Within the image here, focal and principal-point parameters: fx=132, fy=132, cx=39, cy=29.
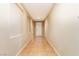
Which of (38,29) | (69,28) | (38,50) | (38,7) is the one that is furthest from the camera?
(38,29)

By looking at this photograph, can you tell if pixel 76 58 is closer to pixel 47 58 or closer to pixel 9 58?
pixel 47 58

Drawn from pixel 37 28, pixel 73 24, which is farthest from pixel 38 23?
pixel 73 24

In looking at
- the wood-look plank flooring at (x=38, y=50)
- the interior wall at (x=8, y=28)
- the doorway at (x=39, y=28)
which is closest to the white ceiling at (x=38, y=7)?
the interior wall at (x=8, y=28)

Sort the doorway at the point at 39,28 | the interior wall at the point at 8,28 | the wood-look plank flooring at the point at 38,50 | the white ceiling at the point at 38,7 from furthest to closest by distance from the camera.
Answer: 1. the doorway at the point at 39,28
2. the wood-look plank flooring at the point at 38,50
3. the white ceiling at the point at 38,7
4. the interior wall at the point at 8,28

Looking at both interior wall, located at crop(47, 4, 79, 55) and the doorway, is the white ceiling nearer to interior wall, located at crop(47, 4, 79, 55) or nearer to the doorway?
interior wall, located at crop(47, 4, 79, 55)

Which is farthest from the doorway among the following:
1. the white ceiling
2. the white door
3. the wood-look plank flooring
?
the wood-look plank flooring

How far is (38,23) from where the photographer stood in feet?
34.0

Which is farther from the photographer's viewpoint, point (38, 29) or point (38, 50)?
point (38, 29)

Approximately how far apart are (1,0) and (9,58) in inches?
22.1

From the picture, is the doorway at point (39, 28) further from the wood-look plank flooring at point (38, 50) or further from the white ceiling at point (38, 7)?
the wood-look plank flooring at point (38, 50)

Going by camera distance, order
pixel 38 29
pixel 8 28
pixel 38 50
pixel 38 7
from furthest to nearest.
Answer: pixel 38 29, pixel 38 7, pixel 38 50, pixel 8 28

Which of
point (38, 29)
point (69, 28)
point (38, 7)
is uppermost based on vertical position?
point (38, 7)

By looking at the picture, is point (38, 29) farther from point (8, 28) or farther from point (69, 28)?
point (8, 28)

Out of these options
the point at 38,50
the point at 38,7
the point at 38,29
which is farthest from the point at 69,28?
the point at 38,29
